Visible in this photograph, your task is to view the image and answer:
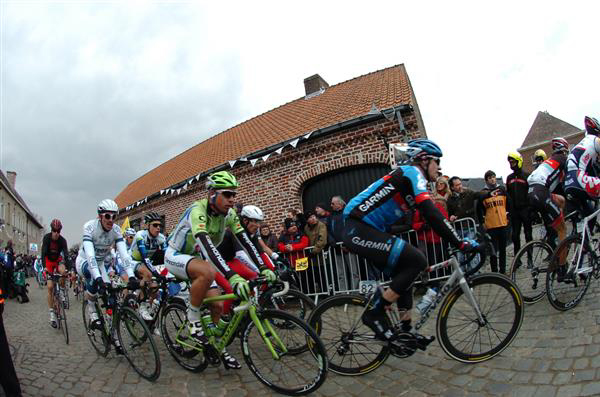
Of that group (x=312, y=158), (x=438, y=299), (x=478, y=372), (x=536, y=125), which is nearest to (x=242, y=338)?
(x=438, y=299)

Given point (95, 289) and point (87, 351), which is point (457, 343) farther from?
point (87, 351)

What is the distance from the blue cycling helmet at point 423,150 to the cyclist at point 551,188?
193 cm

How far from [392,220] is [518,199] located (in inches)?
166

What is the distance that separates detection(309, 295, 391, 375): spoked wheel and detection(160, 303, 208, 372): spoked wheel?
138 cm

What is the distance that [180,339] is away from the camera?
3.74 metres

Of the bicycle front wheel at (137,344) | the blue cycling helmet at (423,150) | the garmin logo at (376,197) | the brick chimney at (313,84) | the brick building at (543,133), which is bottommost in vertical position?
the bicycle front wheel at (137,344)

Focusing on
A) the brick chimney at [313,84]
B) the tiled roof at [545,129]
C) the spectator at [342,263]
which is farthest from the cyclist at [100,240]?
the tiled roof at [545,129]

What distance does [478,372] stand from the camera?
2832 millimetres

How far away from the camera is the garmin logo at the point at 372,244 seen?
9.61 ft

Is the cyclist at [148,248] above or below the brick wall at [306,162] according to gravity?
below

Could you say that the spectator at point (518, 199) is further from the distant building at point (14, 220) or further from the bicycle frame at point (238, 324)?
the distant building at point (14, 220)

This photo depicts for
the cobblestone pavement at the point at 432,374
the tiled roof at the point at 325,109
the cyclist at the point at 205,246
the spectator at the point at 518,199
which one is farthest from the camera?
the tiled roof at the point at 325,109

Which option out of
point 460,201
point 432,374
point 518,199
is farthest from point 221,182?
point 518,199

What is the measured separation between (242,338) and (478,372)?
2.06 meters
